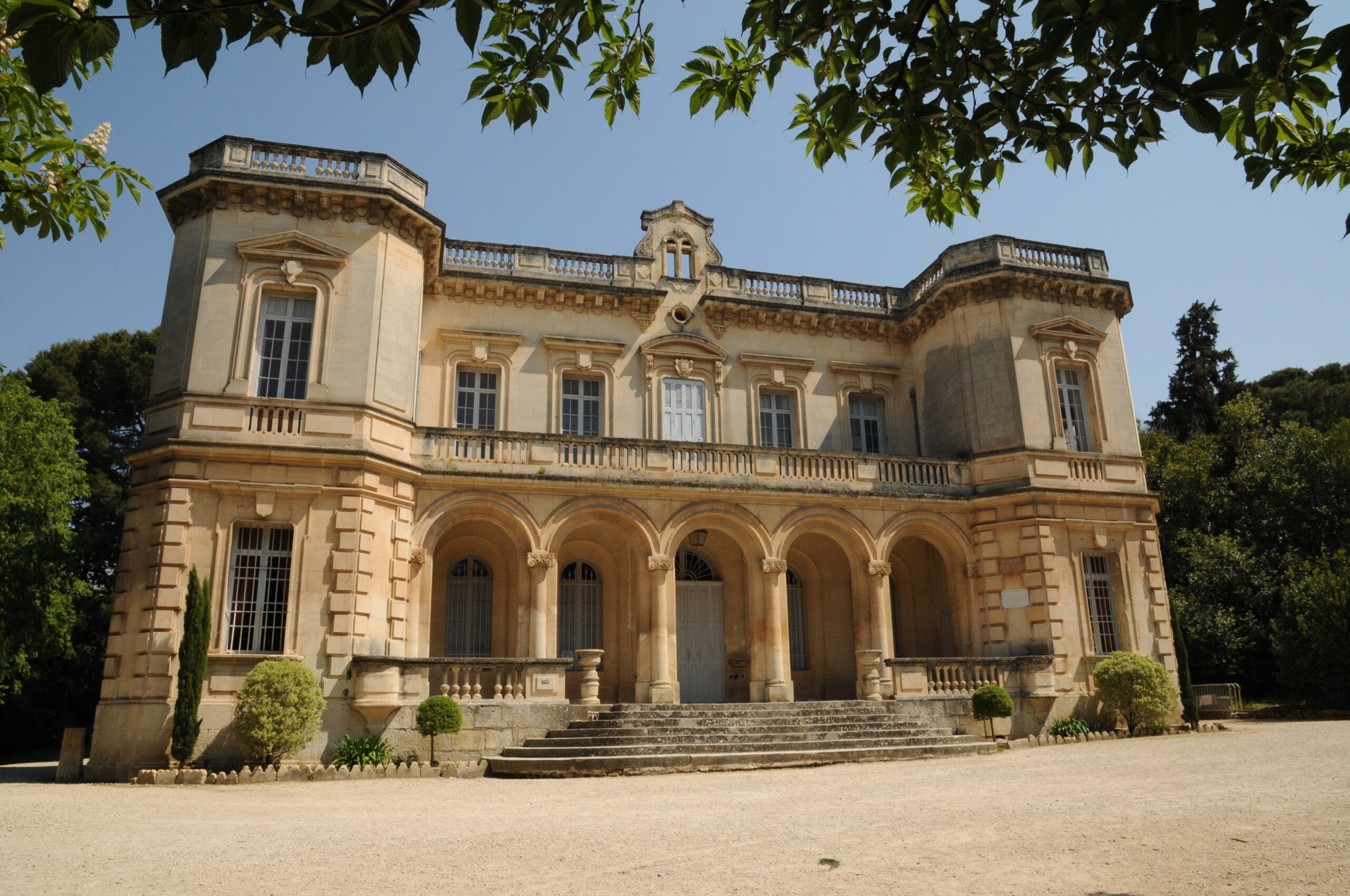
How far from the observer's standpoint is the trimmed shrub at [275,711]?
13.7 metres

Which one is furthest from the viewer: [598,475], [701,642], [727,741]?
[701,642]

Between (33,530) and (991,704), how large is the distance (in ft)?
64.2

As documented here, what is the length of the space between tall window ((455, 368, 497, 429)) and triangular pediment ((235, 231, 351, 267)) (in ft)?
13.1

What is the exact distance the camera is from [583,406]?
20.9 m

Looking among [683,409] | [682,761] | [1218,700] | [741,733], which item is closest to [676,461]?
[683,409]

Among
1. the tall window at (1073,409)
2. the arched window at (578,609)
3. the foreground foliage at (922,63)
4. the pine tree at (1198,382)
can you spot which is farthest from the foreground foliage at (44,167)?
the pine tree at (1198,382)

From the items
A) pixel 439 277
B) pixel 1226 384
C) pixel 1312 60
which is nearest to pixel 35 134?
pixel 1312 60

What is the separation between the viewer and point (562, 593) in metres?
20.0

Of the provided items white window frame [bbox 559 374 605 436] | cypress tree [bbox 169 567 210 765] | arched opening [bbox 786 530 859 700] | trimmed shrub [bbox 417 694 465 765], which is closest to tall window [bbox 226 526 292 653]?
cypress tree [bbox 169 567 210 765]

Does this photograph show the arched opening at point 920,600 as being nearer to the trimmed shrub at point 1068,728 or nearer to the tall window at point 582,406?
the trimmed shrub at point 1068,728

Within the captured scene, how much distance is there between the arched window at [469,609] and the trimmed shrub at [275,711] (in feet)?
15.7

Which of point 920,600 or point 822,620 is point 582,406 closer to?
point 822,620

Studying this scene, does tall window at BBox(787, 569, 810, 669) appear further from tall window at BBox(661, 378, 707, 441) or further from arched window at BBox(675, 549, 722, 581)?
tall window at BBox(661, 378, 707, 441)

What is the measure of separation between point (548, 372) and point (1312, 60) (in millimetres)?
17360
